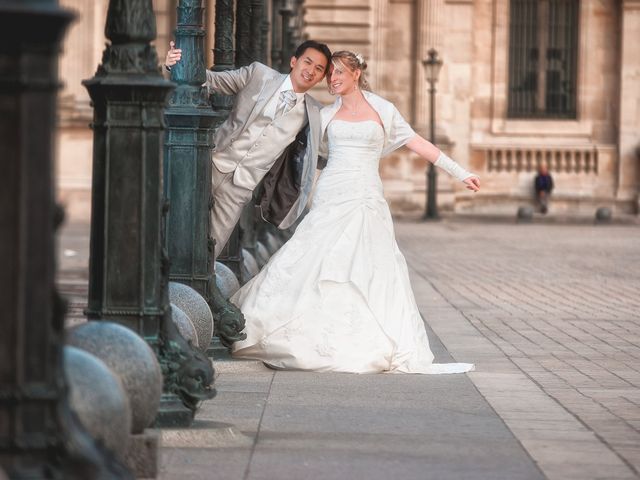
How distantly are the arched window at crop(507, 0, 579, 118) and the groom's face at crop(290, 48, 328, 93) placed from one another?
36.5 metres

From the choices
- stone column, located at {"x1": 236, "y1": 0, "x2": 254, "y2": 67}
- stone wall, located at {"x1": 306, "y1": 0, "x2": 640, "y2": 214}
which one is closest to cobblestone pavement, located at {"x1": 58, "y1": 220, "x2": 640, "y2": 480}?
stone column, located at {"x1": 236, "y1": 0, "x2": 254, "y2": 67}

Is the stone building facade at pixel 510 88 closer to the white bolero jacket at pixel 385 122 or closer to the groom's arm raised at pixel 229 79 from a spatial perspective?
the white bolero jacket at pixel 385 122

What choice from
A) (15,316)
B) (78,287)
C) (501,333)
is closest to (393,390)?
(501,333)

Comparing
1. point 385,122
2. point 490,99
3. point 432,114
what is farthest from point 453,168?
point 490,99

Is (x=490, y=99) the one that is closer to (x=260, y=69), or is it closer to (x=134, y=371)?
(x=260, y=69)

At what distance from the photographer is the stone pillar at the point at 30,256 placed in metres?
5.30

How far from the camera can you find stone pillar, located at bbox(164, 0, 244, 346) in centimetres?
1166

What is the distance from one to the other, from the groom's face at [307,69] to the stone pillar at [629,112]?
36.2 metres

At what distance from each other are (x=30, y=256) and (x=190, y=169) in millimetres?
6424

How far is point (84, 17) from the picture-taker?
3944 centimetres

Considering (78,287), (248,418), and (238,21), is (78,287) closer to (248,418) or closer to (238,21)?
(238,21)

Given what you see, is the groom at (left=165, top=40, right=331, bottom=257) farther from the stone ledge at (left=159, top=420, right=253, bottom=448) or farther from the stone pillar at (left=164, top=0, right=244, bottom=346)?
the stone ledge at (left=159, top=420, right=253, bottom=448)

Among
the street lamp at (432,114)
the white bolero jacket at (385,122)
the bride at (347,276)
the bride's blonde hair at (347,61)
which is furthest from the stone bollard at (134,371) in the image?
the street lamp at (432,114)

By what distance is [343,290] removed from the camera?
40.9 ft
